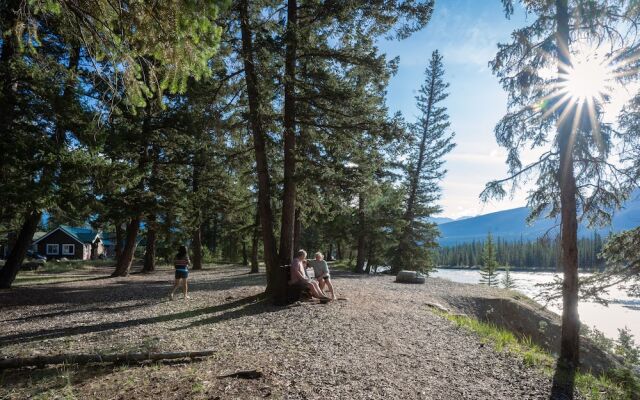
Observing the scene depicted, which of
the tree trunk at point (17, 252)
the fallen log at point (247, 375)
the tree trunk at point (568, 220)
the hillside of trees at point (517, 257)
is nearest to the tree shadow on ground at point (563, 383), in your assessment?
the tree trunk at point (568, 220)

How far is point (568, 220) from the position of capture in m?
7.50

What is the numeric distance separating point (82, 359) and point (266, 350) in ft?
8.80

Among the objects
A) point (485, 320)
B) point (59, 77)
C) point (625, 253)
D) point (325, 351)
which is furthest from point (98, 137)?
point (485, 320)

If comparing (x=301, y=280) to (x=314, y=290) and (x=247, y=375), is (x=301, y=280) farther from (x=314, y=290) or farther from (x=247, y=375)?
(x=247, y=375)

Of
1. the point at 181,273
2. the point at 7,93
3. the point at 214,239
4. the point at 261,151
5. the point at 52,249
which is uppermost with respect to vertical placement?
the point at 7,93

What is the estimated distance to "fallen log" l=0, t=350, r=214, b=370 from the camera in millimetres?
5156

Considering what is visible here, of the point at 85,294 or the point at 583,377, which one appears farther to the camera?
the point at 85,294

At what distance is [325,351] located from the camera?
237 inches

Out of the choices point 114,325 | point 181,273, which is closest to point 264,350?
point 114,325

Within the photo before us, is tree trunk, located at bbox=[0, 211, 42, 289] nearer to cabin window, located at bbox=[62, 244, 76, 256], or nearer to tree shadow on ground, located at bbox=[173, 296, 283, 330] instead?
tree shadow on ground, located at bbox=[173, 296, 283, 330]

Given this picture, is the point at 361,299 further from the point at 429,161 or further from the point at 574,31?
the point at 429,161

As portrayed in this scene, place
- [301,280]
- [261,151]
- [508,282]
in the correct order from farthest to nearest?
[508,282] < [261,151] < [301,280]

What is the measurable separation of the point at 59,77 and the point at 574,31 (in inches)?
504

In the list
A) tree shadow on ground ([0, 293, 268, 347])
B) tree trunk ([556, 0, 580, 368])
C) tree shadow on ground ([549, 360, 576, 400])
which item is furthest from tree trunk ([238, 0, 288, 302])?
tree trunk ([556, 0, 580, 368])
